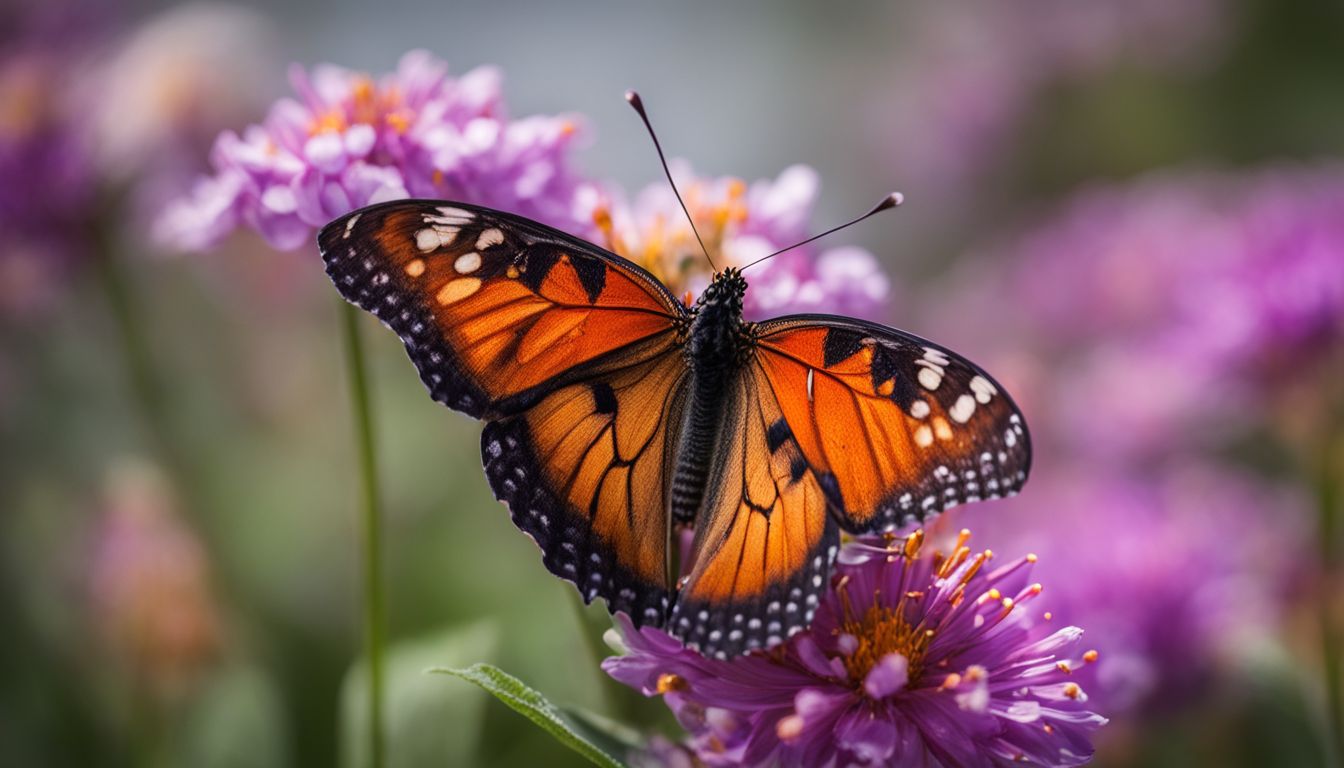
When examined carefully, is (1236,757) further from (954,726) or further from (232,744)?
(232,744)

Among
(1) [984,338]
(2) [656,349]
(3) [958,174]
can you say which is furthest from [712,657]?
(3) [958,174]

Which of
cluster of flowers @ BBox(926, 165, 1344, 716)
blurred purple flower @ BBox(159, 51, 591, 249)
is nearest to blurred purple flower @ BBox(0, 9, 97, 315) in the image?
blurred purple flower @ BBox(159, 51, 591, 249)

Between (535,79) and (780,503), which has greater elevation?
(535,79)

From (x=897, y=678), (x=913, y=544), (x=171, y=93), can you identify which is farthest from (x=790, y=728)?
(x=171, y=93)

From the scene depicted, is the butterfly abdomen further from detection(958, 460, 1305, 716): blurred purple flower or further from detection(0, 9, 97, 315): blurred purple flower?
detection(0, 9, 97, 315): blurred purple flower

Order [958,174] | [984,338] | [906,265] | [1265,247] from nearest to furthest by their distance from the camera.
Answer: [1265,247] → [984,338] → [958,174] → [906,265]

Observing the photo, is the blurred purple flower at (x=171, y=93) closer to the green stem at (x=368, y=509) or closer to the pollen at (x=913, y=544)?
the green stem at (x=368, y=509)
